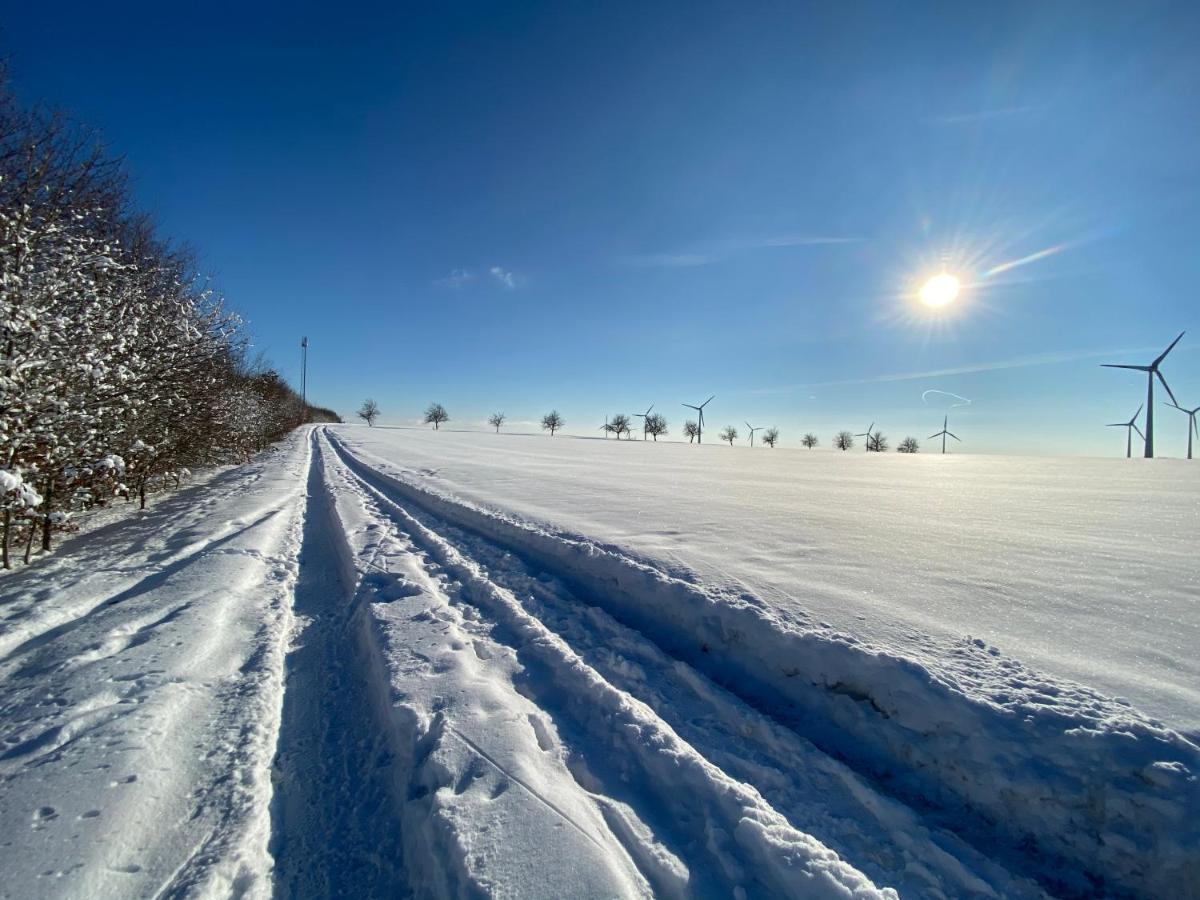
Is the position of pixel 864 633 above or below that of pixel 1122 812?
above

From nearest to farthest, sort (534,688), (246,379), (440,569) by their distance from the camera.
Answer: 1. (534,688)
2. (440,569)
3. (246,379)

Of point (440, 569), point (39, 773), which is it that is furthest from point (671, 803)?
point (440, 569)

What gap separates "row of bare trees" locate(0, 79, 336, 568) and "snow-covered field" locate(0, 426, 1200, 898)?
1.33 m

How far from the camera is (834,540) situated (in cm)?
602

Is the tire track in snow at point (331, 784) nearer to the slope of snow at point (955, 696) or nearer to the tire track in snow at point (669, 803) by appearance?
the tire track in snow at point (669, 803)

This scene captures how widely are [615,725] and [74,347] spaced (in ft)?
25.5

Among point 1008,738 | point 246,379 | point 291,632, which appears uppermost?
point 246,379

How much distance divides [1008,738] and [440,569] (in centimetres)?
526

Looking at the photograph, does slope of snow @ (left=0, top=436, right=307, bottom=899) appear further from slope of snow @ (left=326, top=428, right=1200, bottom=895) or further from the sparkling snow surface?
the sparkling snow surface

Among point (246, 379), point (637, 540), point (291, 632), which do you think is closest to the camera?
point (291, 632)

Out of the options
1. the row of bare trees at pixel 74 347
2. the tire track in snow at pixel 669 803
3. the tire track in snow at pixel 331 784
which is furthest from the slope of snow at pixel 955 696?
the row of bare trees at pixel 74 347

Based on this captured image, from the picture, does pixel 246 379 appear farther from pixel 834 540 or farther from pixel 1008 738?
pixel 1008 738

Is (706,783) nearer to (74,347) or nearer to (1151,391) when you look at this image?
(74,347)

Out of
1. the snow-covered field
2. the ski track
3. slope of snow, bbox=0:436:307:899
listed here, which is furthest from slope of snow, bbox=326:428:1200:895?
slope of snow, bbox=0:436:307:899
